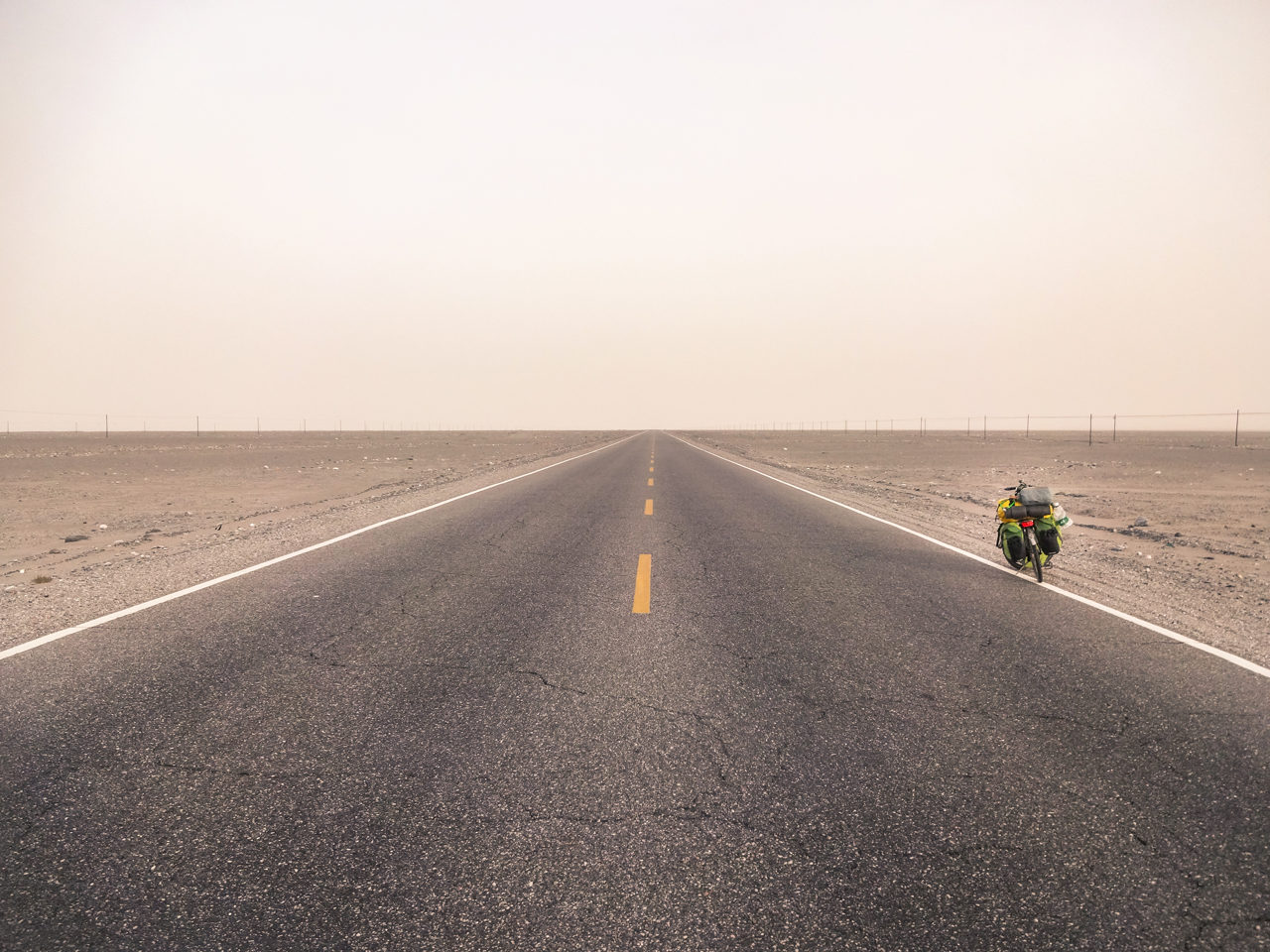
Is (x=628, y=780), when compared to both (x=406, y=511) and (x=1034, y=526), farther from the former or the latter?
(x=406, y=511)

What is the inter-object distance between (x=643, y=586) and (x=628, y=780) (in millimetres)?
3865

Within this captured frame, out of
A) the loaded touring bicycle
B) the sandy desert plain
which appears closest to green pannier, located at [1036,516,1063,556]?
the loaded touring bicycle

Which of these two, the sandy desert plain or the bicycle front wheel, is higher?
the bicycle front wheel

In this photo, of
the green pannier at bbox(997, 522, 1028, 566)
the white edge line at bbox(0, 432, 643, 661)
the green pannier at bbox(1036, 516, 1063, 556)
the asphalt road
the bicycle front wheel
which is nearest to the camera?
the asphalt road

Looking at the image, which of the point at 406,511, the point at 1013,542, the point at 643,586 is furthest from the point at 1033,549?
the point at 406,511

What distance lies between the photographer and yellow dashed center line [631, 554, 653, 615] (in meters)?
6.13

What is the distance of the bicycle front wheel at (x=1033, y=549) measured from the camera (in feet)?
24.6

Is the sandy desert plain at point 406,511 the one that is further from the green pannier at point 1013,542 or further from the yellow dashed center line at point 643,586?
the yellow dashed center line at point 643,586

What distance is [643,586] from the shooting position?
273 inches

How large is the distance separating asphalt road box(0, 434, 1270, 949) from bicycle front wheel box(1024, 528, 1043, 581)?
1.45m

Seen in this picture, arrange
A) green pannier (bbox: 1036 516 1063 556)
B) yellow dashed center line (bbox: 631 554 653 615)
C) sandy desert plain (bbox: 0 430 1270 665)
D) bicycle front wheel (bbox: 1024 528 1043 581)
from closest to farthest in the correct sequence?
yellow dashed center line (bbox: 631 554 653 615)
sandy desert plain (bbox: 0 430 1270 665)
bicycle front wheel (bbox: 1024 528 1043 581)
green pannier (bbox: 1036 516 1063 556)

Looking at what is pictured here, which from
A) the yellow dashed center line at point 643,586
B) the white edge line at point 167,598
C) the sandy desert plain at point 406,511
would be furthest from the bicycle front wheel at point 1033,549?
the white edge line at point 167,598

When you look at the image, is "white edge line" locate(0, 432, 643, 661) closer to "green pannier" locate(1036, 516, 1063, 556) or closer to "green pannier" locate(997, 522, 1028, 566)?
"green pannier" locate(997, 522, 1028, 566)

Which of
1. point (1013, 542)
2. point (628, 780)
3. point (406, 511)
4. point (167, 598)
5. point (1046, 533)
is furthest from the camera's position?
point (406, 511)
